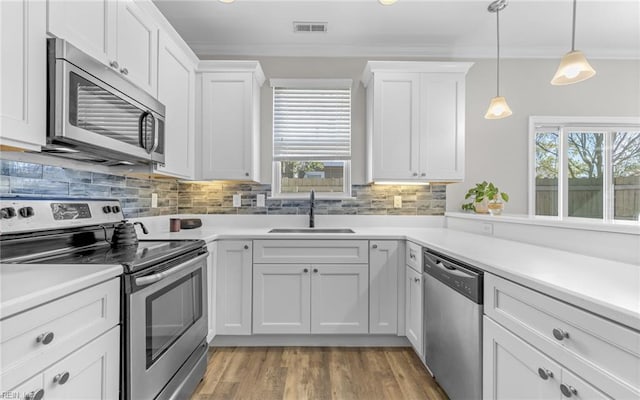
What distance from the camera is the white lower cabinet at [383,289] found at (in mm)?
2389

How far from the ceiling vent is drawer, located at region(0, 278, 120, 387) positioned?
239 cm

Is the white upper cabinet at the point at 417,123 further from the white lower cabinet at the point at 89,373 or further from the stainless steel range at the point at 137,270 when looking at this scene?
the white lower cabinet at the point at 89,373

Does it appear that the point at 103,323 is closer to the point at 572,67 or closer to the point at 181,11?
the point at 181,11

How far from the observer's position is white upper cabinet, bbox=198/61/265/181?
2.67 metres

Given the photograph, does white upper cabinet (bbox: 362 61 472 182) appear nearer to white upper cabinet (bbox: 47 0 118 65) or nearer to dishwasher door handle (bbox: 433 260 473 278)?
dishwasher door handle (bbox: 433 260 473 278)

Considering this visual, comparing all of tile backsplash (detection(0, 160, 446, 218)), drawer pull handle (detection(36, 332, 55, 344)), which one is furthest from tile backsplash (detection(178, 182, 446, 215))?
drawer pull handle (detection(36, 332, 55, 344))

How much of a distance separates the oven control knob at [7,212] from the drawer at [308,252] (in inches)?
54.3

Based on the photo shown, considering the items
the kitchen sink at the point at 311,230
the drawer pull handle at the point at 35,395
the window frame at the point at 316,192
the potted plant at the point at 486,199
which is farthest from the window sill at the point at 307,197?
the drawer pull handle at the point at 35,395

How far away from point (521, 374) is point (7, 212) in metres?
2.03

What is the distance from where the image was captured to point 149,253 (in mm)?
1443

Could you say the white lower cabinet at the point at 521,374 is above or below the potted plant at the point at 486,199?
below

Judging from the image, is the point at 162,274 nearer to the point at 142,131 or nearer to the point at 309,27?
the point at 142,131

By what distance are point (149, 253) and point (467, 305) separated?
4.89 feet

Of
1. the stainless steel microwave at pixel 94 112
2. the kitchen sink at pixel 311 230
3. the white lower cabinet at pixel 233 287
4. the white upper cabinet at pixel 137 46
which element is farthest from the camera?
the kitchen sink at pixel 311 230
